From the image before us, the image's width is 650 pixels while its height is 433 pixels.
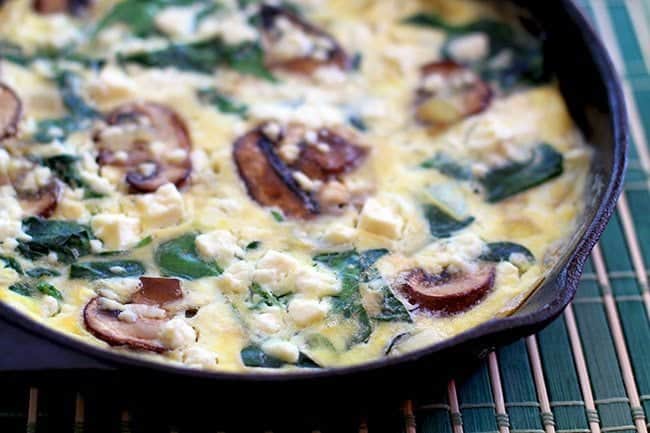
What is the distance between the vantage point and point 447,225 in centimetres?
326

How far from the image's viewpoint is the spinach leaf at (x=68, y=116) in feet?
11.1

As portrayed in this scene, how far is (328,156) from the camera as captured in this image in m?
3.42

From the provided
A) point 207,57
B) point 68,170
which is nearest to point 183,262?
point 68,170

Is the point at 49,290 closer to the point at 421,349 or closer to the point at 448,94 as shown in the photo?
the point at 421,349

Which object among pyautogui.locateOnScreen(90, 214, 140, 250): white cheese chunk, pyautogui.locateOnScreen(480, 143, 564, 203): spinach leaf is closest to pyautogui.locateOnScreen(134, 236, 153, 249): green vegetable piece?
pyautogui.locateOnScreen(90, 214, 140, 250): white cheese chunk

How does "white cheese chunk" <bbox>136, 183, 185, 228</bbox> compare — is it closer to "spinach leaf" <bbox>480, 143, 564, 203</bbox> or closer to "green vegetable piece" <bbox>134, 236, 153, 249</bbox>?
"green vegetable piece" <bbox>134, 236, 153, 249</bbox>

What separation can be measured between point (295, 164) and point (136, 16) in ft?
3.64

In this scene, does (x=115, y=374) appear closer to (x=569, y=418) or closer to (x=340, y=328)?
(x=340, y=328)

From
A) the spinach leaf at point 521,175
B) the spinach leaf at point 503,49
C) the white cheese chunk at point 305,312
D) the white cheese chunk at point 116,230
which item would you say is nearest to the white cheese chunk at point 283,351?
the white cheese chunk at point 305,312

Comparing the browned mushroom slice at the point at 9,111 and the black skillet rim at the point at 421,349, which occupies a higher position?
the browned mushroom slice at the point at 9,111

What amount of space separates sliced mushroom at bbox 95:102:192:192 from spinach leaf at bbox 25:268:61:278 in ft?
1.38

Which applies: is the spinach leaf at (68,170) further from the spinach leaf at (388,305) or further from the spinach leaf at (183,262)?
the spinach leaf at (388,305)

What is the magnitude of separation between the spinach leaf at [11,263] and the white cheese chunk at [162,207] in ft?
1.36

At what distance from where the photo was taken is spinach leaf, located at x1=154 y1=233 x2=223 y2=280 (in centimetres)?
297
